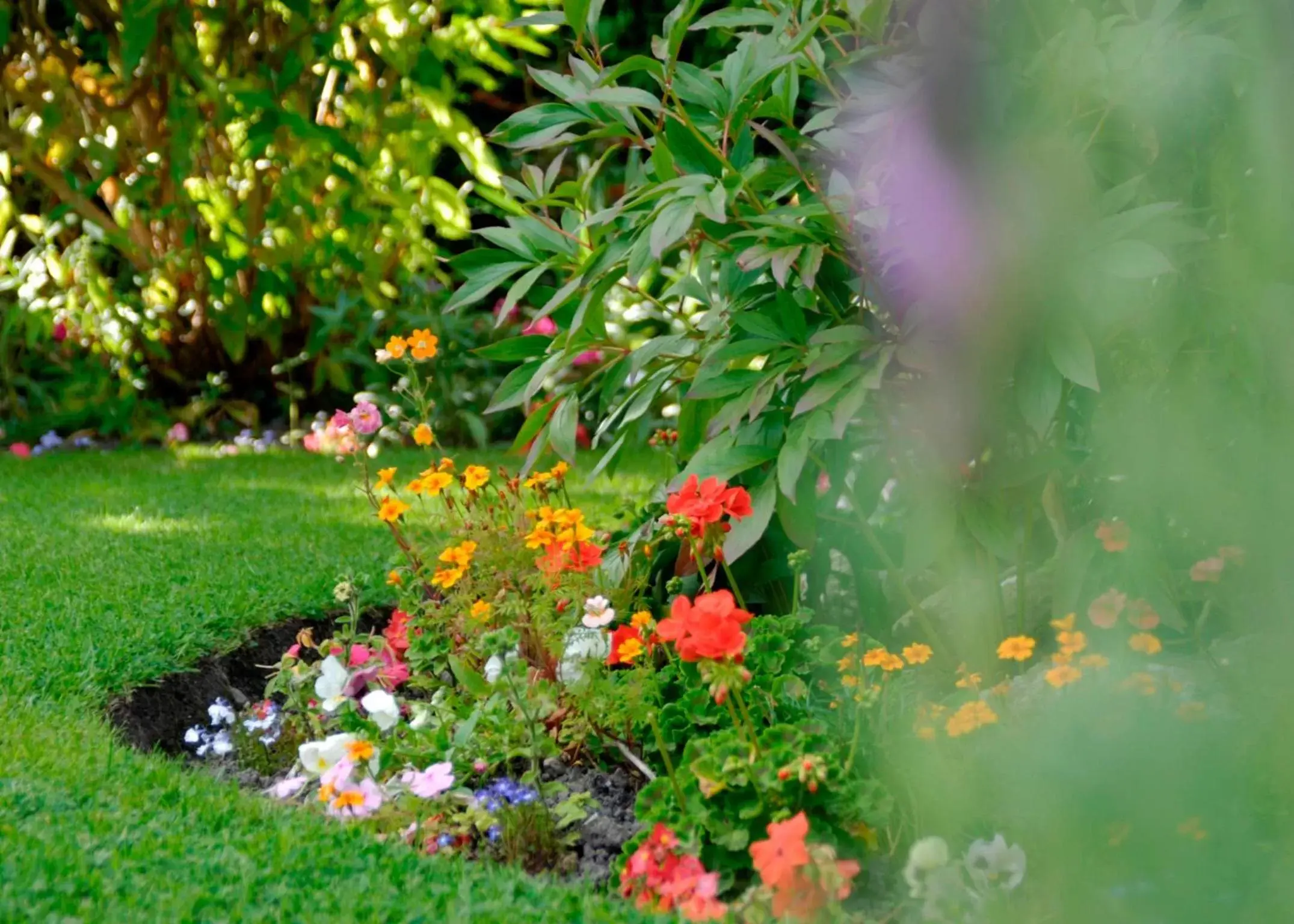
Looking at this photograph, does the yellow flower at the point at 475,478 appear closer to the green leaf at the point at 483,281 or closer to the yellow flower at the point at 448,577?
the yellow flower at the point at 448,577

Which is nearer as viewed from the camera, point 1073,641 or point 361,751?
point 1073,641

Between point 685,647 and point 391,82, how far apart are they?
14.6 feet

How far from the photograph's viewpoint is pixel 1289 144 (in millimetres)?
380

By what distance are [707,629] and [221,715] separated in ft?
3.66

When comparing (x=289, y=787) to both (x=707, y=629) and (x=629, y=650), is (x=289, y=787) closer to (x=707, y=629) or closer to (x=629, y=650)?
(x=629, y=650)

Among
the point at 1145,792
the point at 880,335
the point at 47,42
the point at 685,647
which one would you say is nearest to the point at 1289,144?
the point at 1145,792

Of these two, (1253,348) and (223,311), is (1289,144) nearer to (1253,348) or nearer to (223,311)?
(1253,348)

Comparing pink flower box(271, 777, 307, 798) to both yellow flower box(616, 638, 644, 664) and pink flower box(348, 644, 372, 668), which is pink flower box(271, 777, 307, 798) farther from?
yellow flower box(616, 638, 644, 664)

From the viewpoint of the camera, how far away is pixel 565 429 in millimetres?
2098

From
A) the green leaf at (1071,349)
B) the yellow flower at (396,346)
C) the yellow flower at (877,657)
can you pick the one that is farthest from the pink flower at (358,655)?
the green leaf at (1071,349)

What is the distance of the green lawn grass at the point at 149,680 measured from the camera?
141 cm

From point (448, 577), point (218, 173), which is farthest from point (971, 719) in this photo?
point (218, 173)

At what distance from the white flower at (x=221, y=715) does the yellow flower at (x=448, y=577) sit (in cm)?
39

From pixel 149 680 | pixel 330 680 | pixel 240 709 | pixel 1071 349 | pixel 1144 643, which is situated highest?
pixel 1071 349
